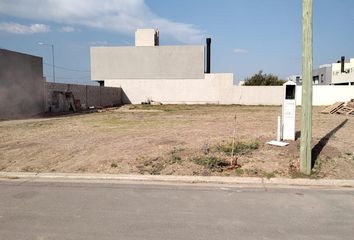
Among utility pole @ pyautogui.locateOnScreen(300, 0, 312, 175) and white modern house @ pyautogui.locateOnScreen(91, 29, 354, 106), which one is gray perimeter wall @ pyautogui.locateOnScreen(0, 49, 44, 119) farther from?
white modern house @ pyautogui.locateOnScreen(91, 29, 354, 106)

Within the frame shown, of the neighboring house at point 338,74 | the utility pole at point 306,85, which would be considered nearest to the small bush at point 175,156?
the utility pole at point 306,85

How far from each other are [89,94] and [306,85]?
32.8 meters

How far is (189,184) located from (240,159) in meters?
2.10

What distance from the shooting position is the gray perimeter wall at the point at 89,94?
3038 centimetres

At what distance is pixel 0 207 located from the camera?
6223 mm

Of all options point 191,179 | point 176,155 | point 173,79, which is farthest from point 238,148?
point 173,79

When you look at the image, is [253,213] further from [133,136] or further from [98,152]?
[133,136]

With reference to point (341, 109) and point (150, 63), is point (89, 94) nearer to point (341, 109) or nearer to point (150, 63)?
point (150, 63)

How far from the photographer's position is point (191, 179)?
8102 mm

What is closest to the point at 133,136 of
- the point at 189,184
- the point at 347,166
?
the point at 189,184

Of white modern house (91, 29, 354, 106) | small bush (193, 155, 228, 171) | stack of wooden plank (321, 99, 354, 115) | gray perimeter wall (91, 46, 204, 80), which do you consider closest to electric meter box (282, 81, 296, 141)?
small bush (193, 155, 228, 171)

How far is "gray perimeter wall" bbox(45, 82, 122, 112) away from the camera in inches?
1196

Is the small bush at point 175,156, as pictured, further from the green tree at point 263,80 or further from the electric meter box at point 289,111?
the green tree at point 263,80

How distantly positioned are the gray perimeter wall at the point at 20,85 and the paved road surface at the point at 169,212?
18.1 meters
